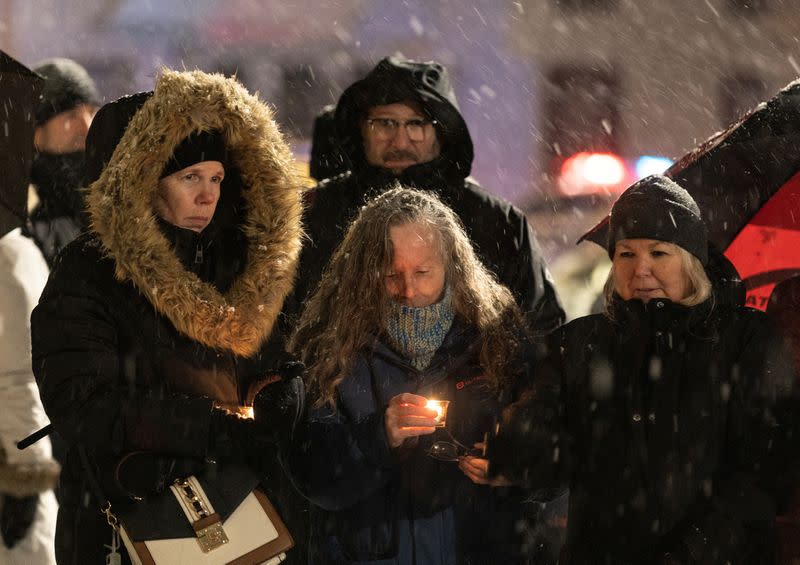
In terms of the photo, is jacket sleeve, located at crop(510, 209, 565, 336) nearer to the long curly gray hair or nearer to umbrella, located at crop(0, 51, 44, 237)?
the long curly gray hair

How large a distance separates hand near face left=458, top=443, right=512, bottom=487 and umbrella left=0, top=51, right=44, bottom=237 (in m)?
1.99

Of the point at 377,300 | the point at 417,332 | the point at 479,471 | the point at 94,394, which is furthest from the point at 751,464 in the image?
the point at 94,394

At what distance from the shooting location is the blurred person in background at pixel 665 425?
15.3 ft

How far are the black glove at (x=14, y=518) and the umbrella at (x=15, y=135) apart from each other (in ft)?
3.43

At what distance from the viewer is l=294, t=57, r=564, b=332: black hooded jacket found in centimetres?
620

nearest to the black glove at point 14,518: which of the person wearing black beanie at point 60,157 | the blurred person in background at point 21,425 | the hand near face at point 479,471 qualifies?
the blurred person in background at point 21,425

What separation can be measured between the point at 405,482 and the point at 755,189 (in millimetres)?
1864

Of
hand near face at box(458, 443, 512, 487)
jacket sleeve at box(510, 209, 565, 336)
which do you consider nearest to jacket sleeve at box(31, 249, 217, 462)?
hand near face at box(458, 443, 512, 487)

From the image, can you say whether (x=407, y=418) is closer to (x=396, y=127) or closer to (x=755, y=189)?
(x=755, y=189)

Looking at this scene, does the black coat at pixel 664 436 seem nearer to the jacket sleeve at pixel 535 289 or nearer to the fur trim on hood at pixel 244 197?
the fur trim on hood at pixel 244 197

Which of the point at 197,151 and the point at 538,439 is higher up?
the point at 197,151

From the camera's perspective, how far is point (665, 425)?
472 cm

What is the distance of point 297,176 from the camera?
5.47m

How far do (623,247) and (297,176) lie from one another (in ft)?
3.96
